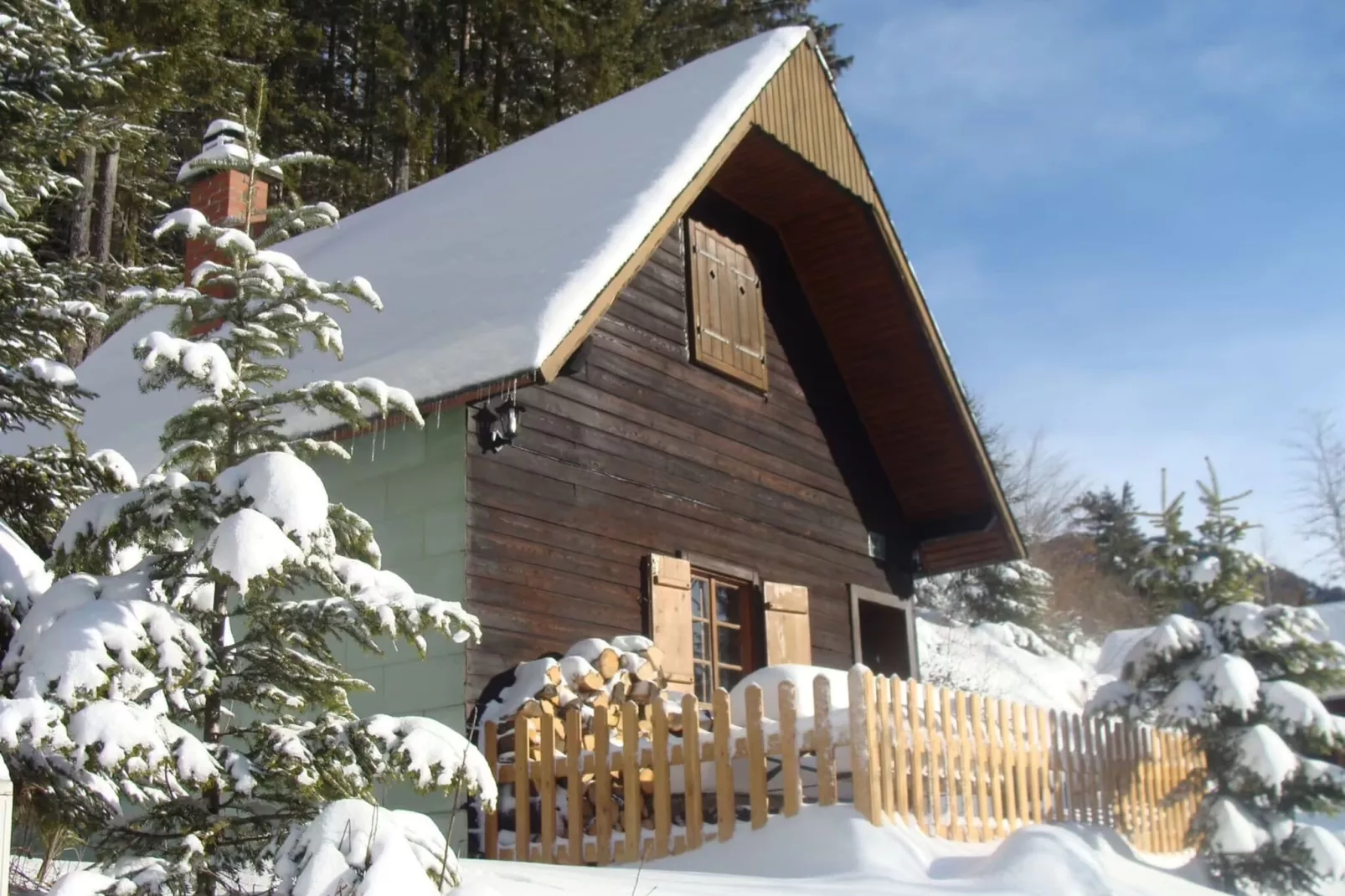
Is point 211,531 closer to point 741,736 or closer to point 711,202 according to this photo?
point 741,736

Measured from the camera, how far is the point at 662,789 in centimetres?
772

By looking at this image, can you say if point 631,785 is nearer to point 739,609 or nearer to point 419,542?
point 419,542

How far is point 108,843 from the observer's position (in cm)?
460

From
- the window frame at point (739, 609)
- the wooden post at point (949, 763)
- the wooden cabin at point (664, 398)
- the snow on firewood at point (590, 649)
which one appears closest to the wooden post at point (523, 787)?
the wooden cabin at point (664, 398)

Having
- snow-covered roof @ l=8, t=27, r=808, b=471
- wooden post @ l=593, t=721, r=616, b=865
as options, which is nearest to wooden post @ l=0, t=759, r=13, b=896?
wooden post @ l=593, t=721, r=616, b=865

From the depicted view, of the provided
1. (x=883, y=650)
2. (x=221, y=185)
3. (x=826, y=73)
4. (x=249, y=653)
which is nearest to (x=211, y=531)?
(x=249, y=653)

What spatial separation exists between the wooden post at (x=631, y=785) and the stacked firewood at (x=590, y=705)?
0.11 ft

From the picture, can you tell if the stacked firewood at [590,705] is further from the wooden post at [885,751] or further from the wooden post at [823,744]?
the wooden post at [885,751]

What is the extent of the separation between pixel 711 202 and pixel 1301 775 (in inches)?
270

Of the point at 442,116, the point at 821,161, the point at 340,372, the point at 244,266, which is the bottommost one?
the point at 244,266

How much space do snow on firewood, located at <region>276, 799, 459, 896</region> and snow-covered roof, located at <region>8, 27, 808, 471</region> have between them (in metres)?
4.45

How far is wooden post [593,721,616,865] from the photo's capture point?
788 cm

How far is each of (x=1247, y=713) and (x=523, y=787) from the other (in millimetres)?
6061

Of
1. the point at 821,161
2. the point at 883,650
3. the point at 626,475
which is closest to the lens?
the point at 626,475
